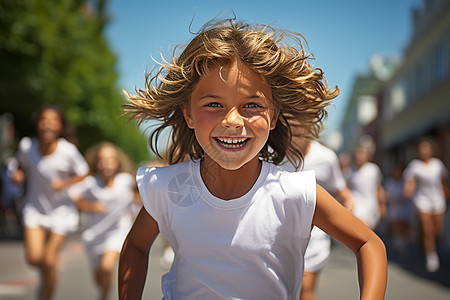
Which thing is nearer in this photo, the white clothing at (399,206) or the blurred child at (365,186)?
the blurred child at (365,186)

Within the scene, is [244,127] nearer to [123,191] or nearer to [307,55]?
[307,55]

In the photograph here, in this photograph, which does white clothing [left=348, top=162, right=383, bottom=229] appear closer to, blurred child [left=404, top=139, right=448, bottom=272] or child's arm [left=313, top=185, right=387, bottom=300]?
blurred child [left=404, top=139, right=448, bottom=272]

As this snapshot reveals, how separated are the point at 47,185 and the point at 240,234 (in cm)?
426

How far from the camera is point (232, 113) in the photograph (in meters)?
2.06

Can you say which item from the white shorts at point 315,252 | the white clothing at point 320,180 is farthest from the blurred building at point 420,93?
the white shorts at point 315,252

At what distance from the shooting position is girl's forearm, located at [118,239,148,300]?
7.00ft

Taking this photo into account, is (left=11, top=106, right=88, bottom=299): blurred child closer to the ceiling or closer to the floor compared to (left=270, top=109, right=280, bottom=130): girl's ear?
closer to the floor

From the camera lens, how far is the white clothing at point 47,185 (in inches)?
233

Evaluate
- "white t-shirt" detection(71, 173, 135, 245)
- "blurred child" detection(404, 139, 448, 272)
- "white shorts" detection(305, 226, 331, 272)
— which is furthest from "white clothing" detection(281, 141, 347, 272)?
"blurred child" detection(404, 139, 448, 272)

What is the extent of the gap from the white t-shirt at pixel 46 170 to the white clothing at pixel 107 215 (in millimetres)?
238

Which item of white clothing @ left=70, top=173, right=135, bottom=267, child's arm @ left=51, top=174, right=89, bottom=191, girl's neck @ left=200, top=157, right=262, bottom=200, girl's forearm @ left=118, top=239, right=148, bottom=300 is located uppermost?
girl's neck @ left=200, top=157, right=262, bottom=200

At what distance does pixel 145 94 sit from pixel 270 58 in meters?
0.53

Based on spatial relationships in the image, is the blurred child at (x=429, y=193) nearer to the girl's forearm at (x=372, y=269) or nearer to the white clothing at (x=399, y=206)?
the white clothing at (x=399, y=206)

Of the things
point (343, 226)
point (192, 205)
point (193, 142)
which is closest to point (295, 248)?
point (343, 226)
